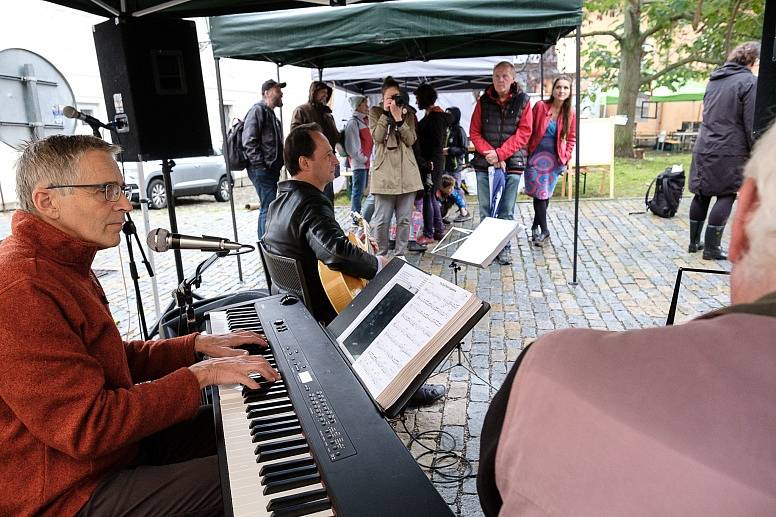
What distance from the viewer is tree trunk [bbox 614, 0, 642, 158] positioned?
15.5 metres

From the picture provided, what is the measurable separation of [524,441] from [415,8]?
4.81 metres

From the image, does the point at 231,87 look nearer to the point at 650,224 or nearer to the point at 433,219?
the point at 433,219

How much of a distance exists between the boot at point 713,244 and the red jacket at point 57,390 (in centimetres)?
613

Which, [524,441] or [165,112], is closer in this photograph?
[524,441]

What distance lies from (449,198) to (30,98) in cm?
663

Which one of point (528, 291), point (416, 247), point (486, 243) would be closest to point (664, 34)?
point (416, 247)

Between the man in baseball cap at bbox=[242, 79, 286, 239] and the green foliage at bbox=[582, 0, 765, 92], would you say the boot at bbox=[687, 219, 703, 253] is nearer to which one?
the man in baseball cap at bbox=[242, 79, 286, 239]

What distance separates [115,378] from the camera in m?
1.53

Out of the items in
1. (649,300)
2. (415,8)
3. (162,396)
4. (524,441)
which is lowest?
(649,300)

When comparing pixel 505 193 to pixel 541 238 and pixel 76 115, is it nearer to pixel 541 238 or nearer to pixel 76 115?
pixel 541 238

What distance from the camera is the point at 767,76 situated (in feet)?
7.32

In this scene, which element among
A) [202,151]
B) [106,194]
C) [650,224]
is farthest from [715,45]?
[106,194]

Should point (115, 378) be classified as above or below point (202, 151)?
below

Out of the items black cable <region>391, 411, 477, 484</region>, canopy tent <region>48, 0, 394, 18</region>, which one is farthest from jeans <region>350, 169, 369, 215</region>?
black cable <region>391, 411, 477, 484</region>
